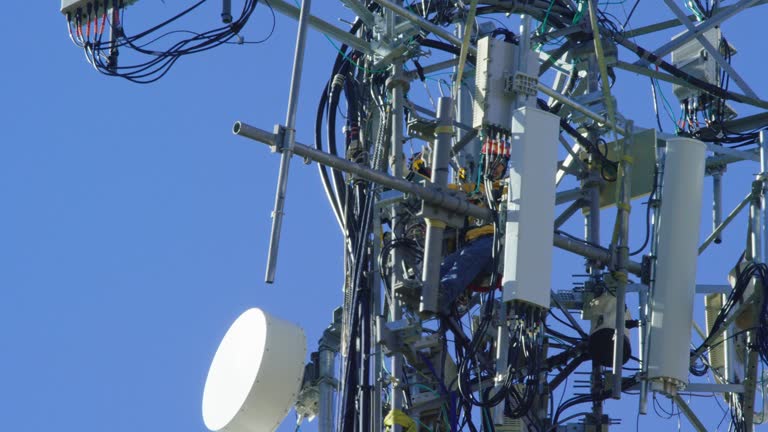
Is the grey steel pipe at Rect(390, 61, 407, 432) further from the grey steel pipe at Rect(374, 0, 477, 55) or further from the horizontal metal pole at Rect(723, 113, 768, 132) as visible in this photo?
the horizontal metal pole at Rect(723, 113, 768, 132)

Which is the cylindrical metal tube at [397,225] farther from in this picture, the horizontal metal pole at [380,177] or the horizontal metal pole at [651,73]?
the horizontal metal pole at [651,73]

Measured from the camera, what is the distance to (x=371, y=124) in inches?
987

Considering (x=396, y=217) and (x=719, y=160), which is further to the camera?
(x=719, y=160)

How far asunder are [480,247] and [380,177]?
195 cm

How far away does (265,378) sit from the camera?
2352cm

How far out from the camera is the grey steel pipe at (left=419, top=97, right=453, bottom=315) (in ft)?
74.6

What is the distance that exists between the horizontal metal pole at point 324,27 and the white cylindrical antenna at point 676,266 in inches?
152

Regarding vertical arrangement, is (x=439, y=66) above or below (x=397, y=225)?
above

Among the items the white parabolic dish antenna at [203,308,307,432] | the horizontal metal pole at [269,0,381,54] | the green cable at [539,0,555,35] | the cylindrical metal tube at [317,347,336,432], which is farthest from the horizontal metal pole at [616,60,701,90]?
the white parabolic dish antenna at [203,308,307,432]

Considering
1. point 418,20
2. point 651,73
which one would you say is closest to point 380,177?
point 418,20

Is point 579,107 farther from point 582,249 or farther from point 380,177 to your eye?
point 380,177

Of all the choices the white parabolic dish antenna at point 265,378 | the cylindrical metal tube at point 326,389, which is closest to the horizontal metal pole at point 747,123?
the cylindrical metal tube at point 326,389

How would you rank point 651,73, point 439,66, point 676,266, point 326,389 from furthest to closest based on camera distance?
point 651,73
point 439,66
point 676,266
point 326,389

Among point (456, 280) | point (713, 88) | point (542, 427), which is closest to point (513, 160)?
point (456, 280)
